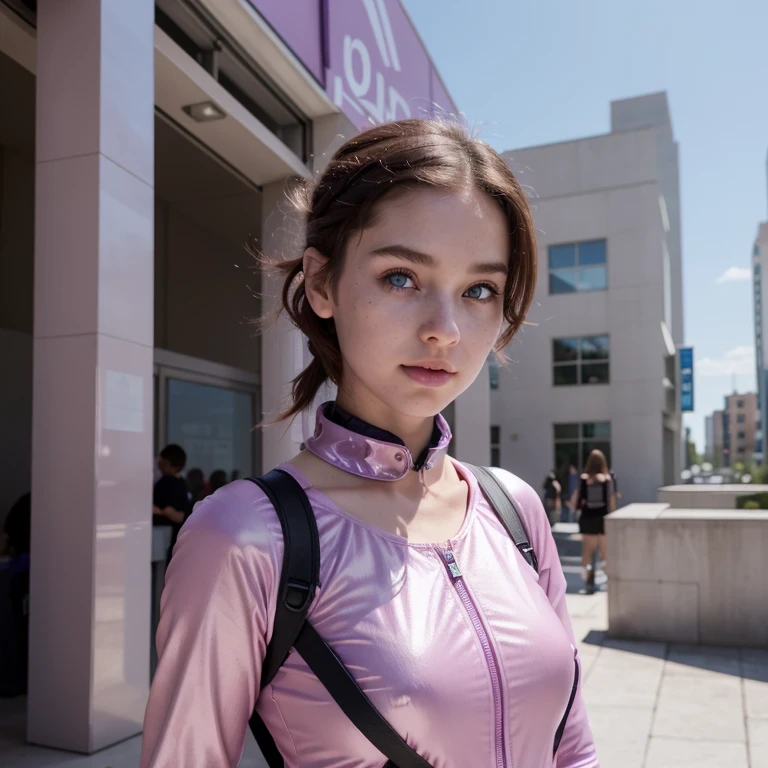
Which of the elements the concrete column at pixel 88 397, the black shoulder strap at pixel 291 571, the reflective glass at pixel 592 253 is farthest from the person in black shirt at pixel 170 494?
the reflective glass at pixel 592 253

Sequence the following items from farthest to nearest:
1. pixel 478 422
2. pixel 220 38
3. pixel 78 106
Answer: pixel 478 422 → pixel 220 38 → pixel 78 106

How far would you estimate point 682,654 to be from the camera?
6609mm

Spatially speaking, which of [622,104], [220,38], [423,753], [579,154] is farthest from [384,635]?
[622,104]

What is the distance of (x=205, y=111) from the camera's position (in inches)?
235

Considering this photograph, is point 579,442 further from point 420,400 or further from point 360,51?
point 420,400

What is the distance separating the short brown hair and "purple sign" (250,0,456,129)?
5.08m

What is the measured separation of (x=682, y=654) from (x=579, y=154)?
2152 centimetres

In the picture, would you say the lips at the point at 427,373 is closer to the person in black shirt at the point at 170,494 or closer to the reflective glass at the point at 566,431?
the person in black shirt at the point at 170,494

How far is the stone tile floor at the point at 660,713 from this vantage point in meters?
4.26

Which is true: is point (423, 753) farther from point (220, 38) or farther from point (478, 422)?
point (478, 422)

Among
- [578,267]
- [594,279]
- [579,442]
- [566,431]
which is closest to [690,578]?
[579,442]

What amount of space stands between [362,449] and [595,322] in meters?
24.5

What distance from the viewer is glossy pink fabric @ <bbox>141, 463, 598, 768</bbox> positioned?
3.24ft

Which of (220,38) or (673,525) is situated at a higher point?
(220,38)
